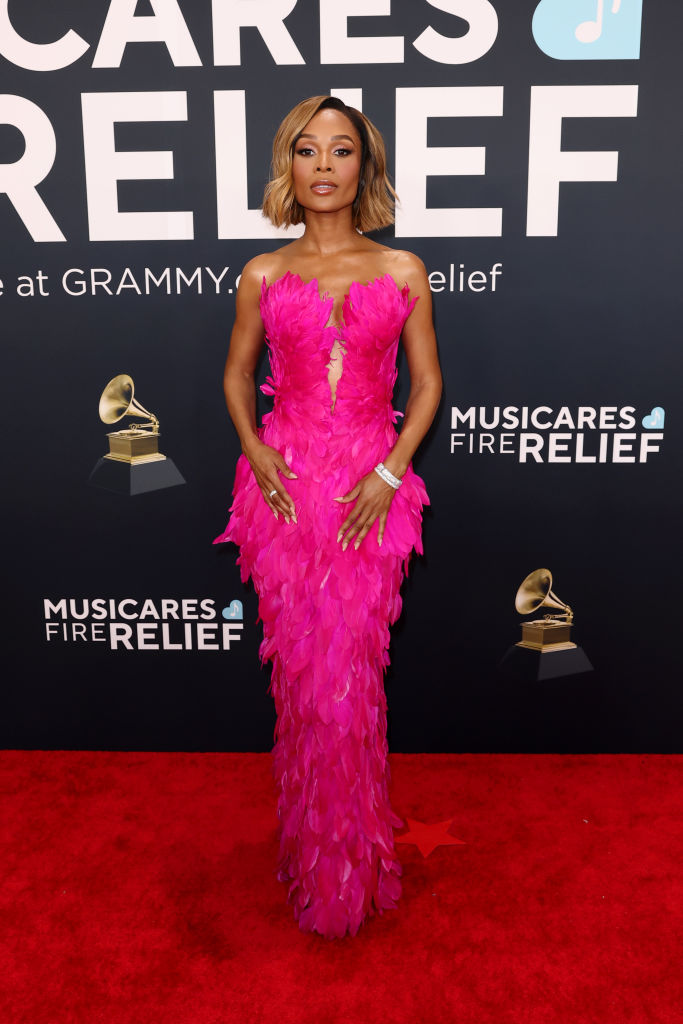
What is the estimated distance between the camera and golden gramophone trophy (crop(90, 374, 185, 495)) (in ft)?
8.57

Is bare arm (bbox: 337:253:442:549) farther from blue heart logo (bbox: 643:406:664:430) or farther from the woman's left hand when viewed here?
blue heart logo (bbox: 643:406:664:430)

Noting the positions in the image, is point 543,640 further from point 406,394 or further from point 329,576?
point 329,576

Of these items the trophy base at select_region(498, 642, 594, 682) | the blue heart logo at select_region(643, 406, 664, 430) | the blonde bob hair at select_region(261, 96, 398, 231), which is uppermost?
the blonde bob hair at select_region(261, 96, 398, 231)

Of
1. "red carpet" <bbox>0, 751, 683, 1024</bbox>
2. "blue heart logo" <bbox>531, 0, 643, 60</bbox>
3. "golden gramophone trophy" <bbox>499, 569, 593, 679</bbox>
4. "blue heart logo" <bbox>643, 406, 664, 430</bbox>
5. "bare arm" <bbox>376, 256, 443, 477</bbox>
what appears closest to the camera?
"red carpet" <bbox>0, 751, 683, 1024</bbox>

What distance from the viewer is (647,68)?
238 cm

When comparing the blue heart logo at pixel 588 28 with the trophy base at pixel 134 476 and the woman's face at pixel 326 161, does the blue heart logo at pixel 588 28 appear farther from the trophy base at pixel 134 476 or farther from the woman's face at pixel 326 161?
the trophy base at pixel 134 476

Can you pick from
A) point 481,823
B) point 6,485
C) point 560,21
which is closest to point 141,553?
point 6,485

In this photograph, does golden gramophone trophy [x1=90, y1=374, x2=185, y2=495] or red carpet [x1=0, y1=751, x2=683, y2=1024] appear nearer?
red carpet [x1=0, y1=751, x2=683, y2=1024]

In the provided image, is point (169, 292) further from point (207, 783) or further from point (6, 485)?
point (207, 783)

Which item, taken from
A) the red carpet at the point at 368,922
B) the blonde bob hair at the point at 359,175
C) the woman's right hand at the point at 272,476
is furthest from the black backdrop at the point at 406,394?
the woman's right hand at the point at 272,476

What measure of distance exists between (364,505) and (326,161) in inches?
29.0

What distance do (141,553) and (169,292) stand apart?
31.4 inches

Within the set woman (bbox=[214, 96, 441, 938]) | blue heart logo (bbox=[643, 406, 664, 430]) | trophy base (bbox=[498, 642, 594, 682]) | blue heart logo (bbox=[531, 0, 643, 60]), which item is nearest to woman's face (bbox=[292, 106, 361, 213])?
woman (bbox=[214, 96, 441, 938])

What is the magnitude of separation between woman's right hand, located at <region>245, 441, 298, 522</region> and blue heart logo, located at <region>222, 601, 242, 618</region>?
863 mm
